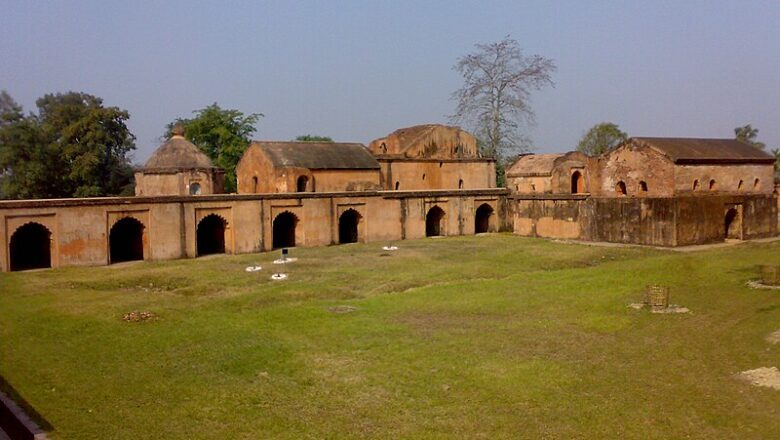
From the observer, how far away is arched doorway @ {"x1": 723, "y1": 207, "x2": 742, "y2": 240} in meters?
Answer: 30.1

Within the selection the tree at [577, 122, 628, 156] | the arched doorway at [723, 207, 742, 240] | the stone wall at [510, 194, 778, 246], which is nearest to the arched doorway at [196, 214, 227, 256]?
the stone wall at [510, 194, 778, 246]

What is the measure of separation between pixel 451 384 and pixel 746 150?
29.5 meters

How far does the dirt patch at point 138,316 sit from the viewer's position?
15498 mm

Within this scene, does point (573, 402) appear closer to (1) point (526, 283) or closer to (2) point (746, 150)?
(1) point (526, 283)

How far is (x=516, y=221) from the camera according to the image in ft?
119

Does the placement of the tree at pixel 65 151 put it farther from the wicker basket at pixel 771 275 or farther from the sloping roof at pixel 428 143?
the wicker basket at pixel 771 275

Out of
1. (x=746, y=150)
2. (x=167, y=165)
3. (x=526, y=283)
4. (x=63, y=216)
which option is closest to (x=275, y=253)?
(x=63, y=216)

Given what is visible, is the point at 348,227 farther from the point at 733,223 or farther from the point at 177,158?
the point at 733,223

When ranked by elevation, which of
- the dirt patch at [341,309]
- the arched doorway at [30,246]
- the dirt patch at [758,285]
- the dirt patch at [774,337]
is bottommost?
the dirt patch at [774,337]

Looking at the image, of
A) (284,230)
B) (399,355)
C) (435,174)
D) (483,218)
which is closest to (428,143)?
(435,174)

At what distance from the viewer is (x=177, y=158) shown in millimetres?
36188

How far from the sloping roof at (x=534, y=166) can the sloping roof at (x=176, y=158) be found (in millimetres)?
18745

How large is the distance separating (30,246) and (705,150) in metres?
30.7

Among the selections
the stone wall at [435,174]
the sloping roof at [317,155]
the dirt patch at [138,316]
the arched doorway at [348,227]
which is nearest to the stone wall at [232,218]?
the arched doorway at [348,227]
